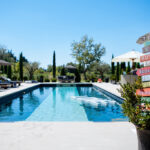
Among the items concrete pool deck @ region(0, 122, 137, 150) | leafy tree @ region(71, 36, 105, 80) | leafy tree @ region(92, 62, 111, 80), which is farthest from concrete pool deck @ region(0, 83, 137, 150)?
leafy tree @ region(92, 62, 111, 80)

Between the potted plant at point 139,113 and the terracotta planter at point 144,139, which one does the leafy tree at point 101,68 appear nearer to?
the potted plant at point 139,113

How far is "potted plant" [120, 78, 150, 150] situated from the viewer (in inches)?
68.2

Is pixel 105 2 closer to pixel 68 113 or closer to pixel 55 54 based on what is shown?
pixel 68 113

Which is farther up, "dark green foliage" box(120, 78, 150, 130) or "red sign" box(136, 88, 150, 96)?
"red sign" box(136, 88, 150, 96)

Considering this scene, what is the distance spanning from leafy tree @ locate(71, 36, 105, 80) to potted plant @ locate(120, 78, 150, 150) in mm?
23002

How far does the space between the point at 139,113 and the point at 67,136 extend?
1.47m

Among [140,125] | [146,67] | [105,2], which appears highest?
[105,2]

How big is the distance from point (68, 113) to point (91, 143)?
3518mm

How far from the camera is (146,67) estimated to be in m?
2.02

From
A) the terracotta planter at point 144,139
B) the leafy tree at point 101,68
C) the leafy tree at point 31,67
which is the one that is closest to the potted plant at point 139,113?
the terracotta planter at point 144,139

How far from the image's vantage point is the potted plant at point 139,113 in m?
1.73

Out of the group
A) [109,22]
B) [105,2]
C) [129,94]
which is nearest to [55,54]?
[109,22]

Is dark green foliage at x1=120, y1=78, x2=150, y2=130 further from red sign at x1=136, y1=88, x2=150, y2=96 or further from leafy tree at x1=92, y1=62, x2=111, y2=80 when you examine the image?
leafy tree at x1=92, y1=62, x2=111, y2=80

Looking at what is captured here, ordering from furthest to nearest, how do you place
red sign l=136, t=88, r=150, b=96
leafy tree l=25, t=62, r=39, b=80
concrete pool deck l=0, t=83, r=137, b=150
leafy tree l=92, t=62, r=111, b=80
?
leafy tree l=92, t=62, r=111, b=80
leafy tree l=25, t=62, r=39, b=80
concrete pool deck l=0, t=83, r=137, b=150
red sign l=136, t=88, r=150, b=96
